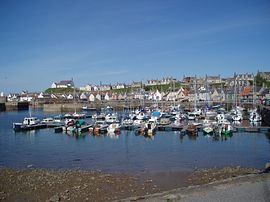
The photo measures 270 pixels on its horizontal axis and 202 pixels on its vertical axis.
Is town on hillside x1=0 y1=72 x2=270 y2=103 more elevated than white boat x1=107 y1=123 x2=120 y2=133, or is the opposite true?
town on hillside x1=0 y1=72 x2=270 y2=103

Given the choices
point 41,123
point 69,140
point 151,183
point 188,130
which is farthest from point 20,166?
point 41,123

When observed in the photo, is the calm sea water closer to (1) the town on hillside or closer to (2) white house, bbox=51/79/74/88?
(1) the town on hillside

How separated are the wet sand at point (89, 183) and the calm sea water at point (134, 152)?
1995mm

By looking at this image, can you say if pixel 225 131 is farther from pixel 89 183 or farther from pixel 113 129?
pixel 89 183

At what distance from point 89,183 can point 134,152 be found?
1060 centimetres

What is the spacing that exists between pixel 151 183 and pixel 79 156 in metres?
10.5

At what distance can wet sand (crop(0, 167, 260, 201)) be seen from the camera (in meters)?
15.3

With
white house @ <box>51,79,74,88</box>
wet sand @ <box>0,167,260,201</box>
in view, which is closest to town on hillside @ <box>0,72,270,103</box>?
white house @ <box>51,79,74,88</box>

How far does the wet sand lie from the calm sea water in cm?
199

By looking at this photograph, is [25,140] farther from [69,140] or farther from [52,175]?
[52,175]

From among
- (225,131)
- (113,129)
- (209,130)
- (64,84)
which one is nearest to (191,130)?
(209,130)

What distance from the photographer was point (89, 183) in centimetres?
1739

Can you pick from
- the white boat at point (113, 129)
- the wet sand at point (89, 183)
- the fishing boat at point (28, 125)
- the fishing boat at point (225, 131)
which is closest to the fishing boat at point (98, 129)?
the white boat at point (113, 129)

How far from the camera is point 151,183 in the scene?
1767 centimetres
